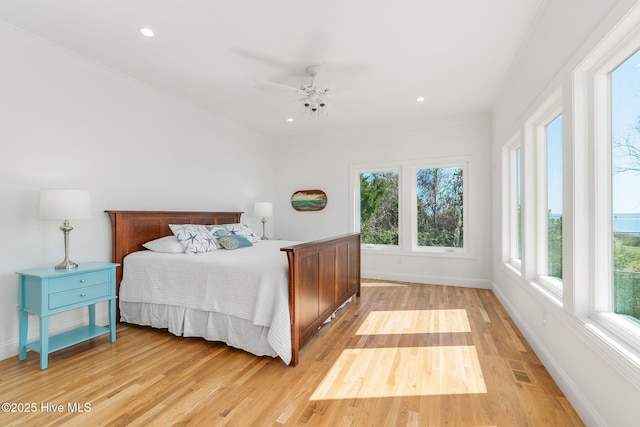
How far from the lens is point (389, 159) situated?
5.20 meters

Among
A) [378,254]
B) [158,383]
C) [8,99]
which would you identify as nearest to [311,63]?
[8,99]

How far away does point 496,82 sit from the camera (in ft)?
11.5

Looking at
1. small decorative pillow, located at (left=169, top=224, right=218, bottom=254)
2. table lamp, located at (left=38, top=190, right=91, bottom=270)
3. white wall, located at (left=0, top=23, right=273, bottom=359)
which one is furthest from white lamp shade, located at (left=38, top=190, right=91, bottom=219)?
small decorative pillow, located at (left=169, top=224, right=218, bottom=254)

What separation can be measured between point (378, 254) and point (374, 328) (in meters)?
2.33

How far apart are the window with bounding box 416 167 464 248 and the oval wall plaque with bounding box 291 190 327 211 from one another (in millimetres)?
1725

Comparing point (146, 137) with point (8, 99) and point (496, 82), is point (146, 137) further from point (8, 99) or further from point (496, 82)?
point (496, 82)

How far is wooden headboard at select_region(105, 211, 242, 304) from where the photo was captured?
315 cm

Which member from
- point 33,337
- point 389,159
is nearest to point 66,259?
point 33,337

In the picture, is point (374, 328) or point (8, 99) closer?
point (8, 99)

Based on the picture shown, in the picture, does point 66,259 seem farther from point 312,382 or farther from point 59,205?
point 312,382

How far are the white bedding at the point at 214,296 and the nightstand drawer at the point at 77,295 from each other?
380 millimetres

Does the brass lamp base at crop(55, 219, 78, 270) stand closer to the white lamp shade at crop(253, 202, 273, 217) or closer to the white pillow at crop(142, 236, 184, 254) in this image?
the white pillow at crop(142, 236, 184, 254)

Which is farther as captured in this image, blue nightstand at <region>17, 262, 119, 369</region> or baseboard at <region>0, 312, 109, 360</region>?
baseboard at <region>0, 312, 109, 360</region>

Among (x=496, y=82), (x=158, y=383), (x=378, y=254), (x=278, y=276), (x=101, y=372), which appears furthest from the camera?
(x=378, y=254)
